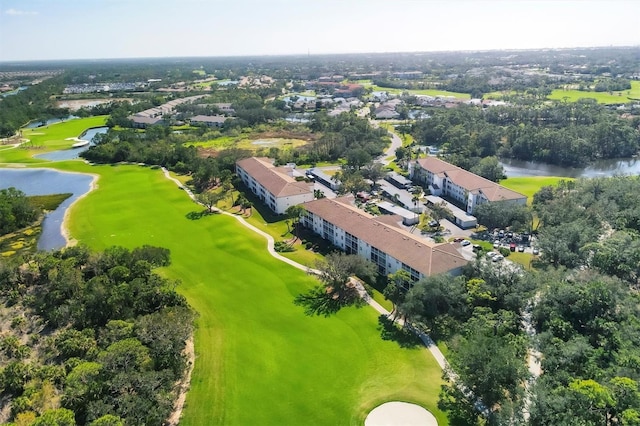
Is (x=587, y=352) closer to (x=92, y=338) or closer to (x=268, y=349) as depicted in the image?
(x=268, y=349)

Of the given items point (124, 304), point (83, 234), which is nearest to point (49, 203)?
point (83, 234)

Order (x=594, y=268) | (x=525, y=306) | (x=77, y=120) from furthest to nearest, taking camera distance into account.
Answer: (x=77, y=120)
(x=594, y=268)
(x=525, y=306)

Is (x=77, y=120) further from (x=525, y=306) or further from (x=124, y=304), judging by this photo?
(x=525, y=306)

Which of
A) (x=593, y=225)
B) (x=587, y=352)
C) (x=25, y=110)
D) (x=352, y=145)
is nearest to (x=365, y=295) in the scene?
(x=587, y=352)

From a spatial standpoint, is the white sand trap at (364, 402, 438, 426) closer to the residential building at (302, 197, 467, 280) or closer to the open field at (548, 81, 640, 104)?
the residential building at (302, 197, 467, 280)

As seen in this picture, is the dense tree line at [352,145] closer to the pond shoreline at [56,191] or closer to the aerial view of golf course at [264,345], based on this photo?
the aerial view of golf course at [264,345]

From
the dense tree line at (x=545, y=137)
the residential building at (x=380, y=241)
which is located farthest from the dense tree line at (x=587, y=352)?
the dense tree line at (x=545, y=137)
